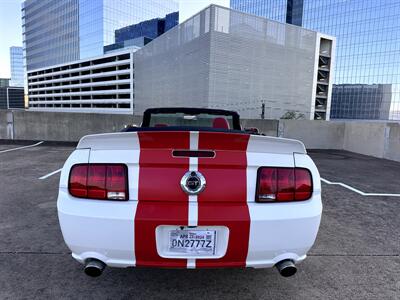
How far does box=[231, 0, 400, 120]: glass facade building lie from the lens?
7069 cm

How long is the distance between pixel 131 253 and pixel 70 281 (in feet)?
3.07

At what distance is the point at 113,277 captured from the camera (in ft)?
8.53

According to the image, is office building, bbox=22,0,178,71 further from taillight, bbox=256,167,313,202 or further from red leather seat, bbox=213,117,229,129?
taillight, bbox=256,167,313,202

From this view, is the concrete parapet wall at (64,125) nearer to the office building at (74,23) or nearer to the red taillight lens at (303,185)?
the red taillight lens at (303,185)

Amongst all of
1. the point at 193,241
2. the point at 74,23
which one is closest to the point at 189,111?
the point at 193,241

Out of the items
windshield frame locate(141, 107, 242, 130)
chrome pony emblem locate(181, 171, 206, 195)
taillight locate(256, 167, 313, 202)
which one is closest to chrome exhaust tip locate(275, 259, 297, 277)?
taillight locate(256, 167, 313, 202)

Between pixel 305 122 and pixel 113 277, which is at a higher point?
pixel 305 122

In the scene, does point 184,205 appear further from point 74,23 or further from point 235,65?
point 74,23

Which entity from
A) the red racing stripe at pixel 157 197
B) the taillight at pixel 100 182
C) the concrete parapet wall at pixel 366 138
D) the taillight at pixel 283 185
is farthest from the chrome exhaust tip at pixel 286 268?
the concrete parapet wall at pixel 366 138

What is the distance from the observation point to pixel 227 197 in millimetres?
2016

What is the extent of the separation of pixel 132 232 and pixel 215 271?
1.16m

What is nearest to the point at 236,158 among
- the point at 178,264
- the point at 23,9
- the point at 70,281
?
the point at 178,264

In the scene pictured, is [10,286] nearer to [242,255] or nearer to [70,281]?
[70,281]

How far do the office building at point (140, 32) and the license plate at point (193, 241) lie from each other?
87683mm
